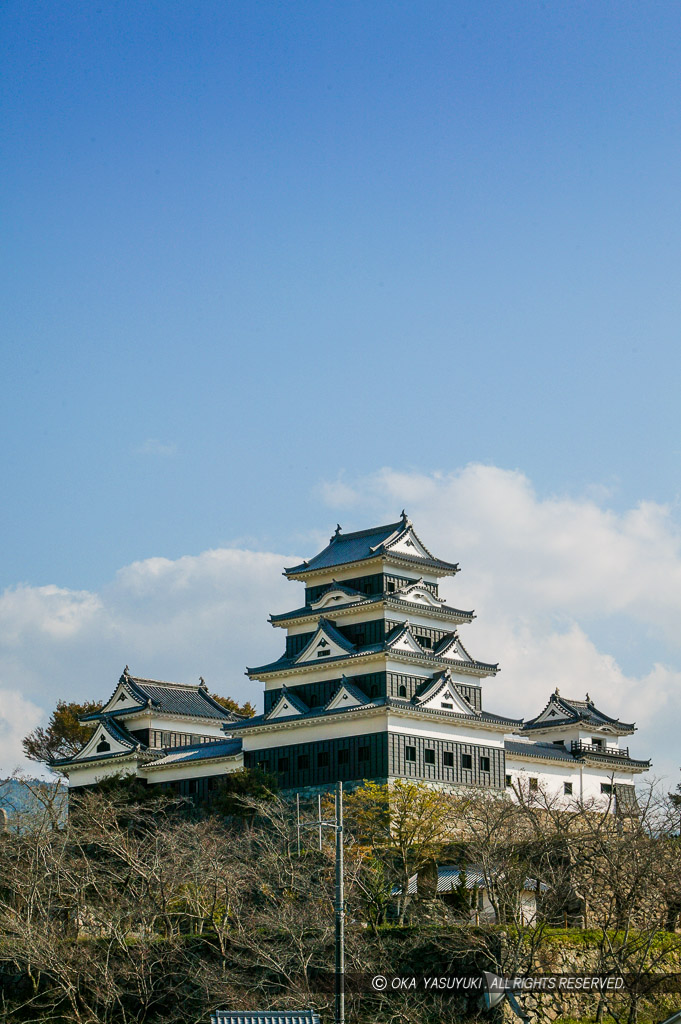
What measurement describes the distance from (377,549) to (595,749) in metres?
16.1

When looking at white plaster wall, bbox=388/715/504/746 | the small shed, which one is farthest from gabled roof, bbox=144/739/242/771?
the small shed

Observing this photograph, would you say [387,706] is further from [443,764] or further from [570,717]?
[570,717]

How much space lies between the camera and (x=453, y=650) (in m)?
49.4

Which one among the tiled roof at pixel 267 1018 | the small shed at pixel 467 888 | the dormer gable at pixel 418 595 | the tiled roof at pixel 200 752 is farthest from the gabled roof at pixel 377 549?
the tiled roof at pixel 267 1018

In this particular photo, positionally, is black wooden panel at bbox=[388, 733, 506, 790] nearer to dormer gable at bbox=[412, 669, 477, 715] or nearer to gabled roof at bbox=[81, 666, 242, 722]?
dormer gable at bbox=[412, 669, 477, 715]

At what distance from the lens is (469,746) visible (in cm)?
4769

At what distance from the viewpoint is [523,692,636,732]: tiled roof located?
5978 centimetres

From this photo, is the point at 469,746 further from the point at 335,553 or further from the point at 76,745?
the point at 76,745

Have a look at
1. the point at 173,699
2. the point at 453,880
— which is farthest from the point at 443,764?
the point at 173,699

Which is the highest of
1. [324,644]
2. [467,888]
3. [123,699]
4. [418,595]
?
[418,595]

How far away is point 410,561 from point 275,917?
19604mm

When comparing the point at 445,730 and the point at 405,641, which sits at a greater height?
the point at 405,641

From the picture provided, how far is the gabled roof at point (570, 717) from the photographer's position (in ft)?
196

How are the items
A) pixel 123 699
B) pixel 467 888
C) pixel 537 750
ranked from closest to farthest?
pixel 467 888, pixel 537 750, pixel 123 699
